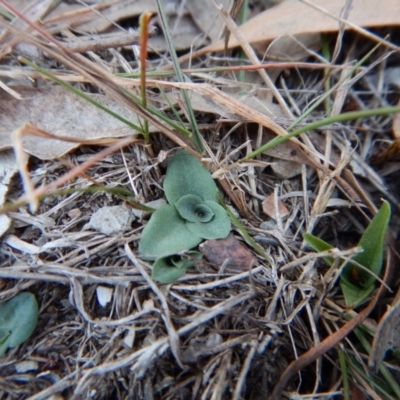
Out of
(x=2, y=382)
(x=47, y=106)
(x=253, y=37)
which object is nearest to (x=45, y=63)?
(x=47, y=106)

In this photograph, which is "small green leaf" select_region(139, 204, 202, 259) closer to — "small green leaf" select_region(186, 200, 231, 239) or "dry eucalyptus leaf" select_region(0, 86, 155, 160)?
"small green leaf" select_region(186, 200, 231, 239)

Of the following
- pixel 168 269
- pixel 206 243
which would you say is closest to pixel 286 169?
pixel 206 243

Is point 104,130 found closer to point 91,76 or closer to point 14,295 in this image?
point 91,76

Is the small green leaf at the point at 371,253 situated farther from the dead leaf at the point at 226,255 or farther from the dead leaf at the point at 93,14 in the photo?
the dead leaf at the point at 93,14

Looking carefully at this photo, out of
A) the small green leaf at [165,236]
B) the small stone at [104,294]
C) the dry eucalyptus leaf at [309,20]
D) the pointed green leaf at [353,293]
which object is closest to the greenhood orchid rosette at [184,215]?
the small green leaf at [165,236]

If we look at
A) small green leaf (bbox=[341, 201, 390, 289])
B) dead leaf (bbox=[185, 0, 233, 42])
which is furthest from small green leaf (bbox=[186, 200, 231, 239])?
dead leaf (bbox=[185, 0, 233, 42])
